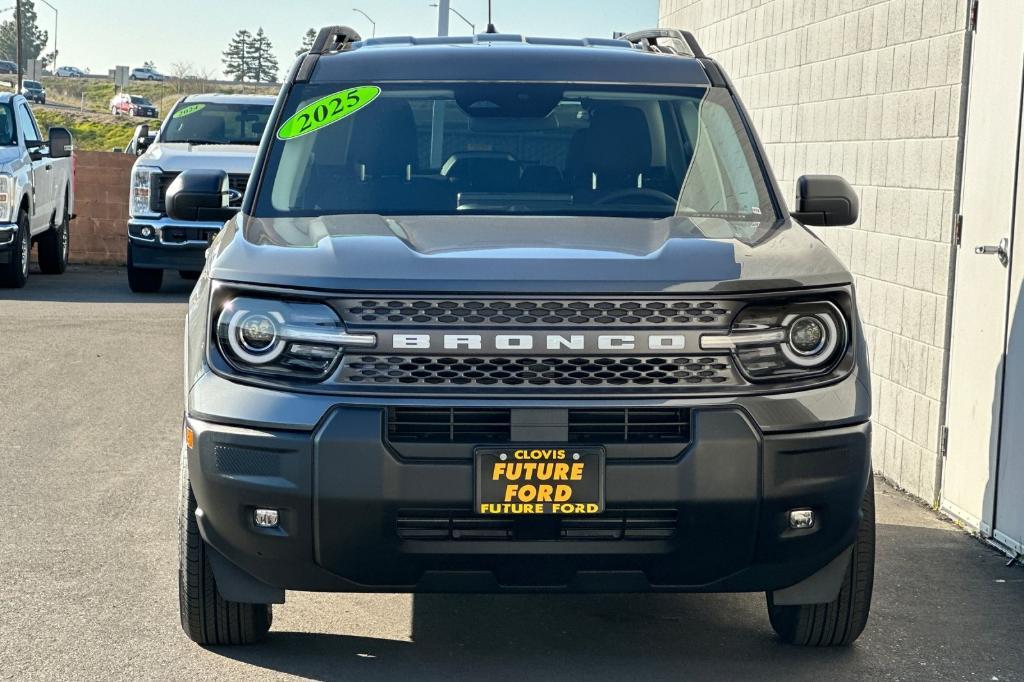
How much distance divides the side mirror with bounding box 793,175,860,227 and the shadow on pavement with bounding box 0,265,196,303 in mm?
Result: 11664

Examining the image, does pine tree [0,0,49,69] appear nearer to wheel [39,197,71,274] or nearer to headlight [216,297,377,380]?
wheel [39,197,71,274]

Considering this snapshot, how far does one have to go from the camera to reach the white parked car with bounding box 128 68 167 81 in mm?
135962

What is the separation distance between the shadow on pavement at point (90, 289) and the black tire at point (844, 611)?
12045 millimetres

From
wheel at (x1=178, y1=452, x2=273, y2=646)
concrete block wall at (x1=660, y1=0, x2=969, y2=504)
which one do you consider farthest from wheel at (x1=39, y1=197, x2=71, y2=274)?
wheel at (x1=178, y1=452, x2=273, y2=646)

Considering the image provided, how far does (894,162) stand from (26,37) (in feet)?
517

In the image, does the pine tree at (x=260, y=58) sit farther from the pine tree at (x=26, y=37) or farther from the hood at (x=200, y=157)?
the hood at (x=200, y=157)

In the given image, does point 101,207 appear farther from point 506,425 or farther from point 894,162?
point 506,425

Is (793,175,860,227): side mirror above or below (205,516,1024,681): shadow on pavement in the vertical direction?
above

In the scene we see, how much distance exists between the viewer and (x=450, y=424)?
13.6ft

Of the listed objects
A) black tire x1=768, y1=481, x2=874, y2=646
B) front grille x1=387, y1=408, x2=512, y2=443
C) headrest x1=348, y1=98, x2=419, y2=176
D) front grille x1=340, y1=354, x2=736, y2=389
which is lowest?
black tire x1=768, y1=481, x2=874, y2=646

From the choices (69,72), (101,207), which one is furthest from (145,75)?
(101,207)

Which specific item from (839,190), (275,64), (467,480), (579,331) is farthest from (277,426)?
(275,64)

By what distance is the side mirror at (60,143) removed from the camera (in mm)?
16766

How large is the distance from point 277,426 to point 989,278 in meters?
3.71
